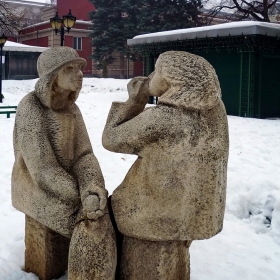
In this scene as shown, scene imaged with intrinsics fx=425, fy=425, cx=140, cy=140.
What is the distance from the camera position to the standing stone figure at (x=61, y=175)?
2574 mm

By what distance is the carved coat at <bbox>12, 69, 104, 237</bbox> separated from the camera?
9.12 ft

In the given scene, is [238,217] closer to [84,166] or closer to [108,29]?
[84,166]

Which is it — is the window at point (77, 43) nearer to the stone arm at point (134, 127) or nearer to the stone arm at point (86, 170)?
the stone arm at point (86, 170)

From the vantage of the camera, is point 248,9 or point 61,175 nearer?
point 61,175

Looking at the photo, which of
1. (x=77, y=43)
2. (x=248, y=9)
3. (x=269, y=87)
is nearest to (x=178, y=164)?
(x=269, y=87)

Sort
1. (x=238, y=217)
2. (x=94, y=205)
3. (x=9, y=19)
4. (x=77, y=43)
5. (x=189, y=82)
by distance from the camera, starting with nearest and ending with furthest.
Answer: (x=189, y=82)
(x=94, y=205)
(x=238, y=217)
(x=9, y=19)
(x=77, y=43)

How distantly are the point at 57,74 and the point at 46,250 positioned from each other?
1.33 metres

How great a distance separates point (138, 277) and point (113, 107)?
3.56 feet

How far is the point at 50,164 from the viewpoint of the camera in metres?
2.83

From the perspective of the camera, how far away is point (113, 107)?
2.72m

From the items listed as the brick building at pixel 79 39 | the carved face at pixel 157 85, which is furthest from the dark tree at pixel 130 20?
the carved face at pixel 157 85

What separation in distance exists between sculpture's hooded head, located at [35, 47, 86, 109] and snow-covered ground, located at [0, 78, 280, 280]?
143 cm

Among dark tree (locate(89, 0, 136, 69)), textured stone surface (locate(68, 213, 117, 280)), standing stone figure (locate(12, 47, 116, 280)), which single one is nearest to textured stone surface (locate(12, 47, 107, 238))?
standing stone figure (locate(12, 47, 116, 280))

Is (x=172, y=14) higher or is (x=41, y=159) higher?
(x=172, y=14)
